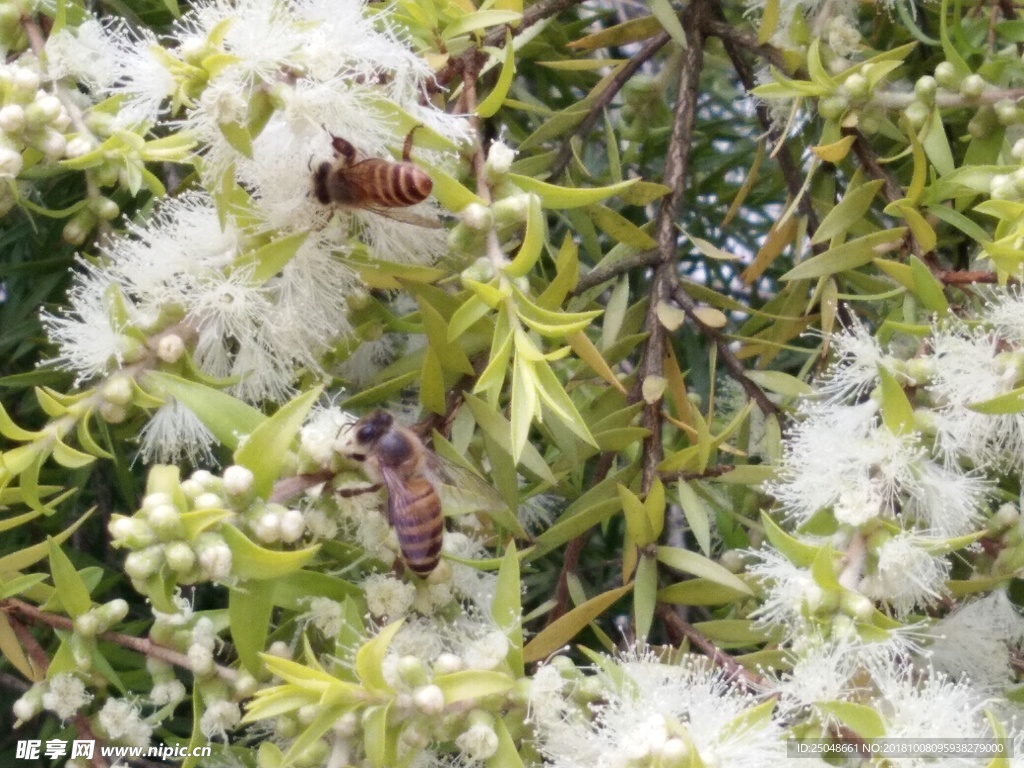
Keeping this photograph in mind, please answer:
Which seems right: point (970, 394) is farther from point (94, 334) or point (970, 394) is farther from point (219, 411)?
point (94, 334)

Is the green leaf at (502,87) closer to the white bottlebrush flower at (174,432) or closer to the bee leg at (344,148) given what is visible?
the bee leg at (344,148)

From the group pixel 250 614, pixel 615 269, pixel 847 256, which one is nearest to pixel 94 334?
pixel 250 614

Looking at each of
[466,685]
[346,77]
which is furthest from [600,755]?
[346,77]

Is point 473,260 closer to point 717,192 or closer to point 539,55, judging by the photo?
point 539,55

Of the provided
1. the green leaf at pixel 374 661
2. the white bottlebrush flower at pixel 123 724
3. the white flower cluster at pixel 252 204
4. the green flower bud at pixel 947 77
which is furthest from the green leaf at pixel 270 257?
the green flower bud at pixel 947 77

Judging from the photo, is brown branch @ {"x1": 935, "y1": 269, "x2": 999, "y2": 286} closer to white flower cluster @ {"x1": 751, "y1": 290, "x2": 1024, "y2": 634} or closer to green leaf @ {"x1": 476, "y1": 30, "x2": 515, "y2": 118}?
white flower cluster @ {"x1": 751, "y1": 290, "x2": 1024, "y2": 634}

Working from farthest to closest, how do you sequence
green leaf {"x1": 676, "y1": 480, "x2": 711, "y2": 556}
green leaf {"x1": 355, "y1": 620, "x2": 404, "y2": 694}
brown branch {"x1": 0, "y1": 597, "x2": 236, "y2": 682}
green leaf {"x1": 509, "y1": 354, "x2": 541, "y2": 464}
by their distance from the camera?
green leaf {"x1": 676, "y1": 480, "x2": 711, "y2": 556} → brown branch {"x1": 0, "y1": 597, "x2": 236, "y2": 682} → green leaf {"x1": 509, "y1": 354, "x2": 541, "y2": 464} → green leaf {"x1": 355, "y1": 620, "x2": 404, "y2": 694}

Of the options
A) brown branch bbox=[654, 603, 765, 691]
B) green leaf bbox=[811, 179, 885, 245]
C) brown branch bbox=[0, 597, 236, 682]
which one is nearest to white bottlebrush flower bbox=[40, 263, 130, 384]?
brown branch bbox=[0, 597, 236, 682]
